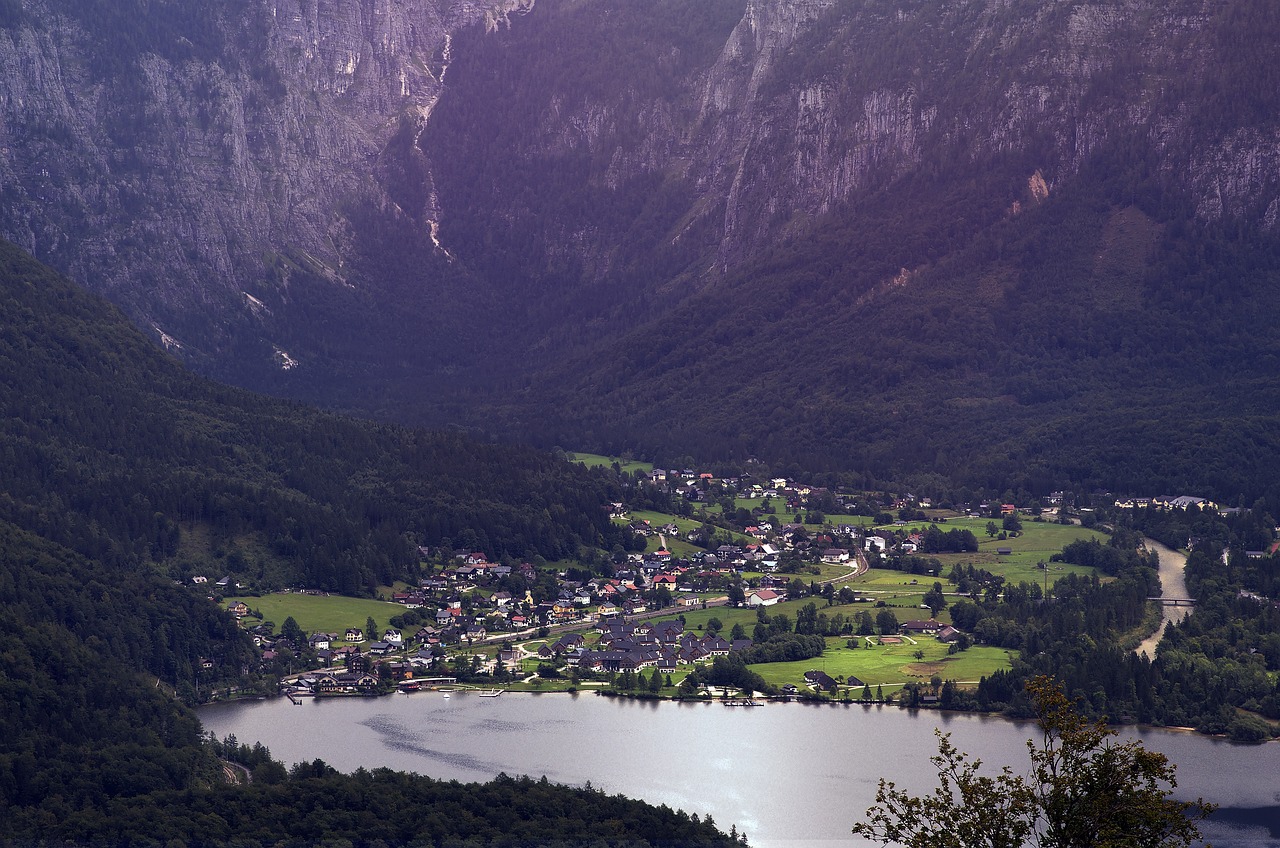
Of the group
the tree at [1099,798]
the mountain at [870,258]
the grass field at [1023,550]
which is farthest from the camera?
the mountain at [870,258]

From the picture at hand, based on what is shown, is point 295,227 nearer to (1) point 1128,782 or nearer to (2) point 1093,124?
(2) point 1093,124

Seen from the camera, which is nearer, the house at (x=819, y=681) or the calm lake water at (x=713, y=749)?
the calm lake water at (x=713, y=749)

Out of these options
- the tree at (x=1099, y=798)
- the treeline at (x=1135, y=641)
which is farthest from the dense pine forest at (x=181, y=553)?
the treeline at (x=1135, y=641)

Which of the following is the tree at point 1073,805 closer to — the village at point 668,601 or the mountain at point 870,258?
the village at point 668,601

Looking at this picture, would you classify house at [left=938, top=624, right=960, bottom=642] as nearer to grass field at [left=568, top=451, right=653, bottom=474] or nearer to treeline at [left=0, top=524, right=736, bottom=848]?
treeline at [left=0, top=524, right=736, bottom=848]

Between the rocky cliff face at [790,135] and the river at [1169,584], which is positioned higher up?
the rocky cliff face at [790,135]

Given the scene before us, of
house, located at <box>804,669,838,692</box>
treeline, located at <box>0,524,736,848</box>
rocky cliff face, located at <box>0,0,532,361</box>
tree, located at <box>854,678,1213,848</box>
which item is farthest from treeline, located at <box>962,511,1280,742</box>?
rocky cliff face, located at <box>0,0,532,361</box>

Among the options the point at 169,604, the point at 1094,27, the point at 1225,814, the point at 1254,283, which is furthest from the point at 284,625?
the point at 1094,27
